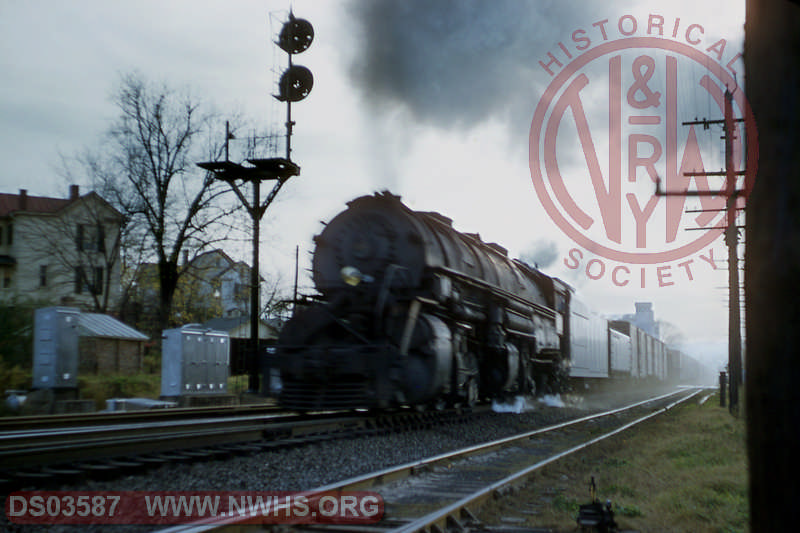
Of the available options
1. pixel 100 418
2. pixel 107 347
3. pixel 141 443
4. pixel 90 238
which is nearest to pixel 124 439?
pixel 141 443

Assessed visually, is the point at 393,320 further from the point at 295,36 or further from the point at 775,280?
the point at 295,36

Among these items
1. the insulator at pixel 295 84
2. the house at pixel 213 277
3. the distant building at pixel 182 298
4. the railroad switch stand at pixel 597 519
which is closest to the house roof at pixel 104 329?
the house at pixel 213 277

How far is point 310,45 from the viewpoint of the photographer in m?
21.2

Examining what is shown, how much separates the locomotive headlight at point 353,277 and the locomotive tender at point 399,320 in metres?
0.02

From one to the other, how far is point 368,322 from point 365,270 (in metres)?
0.91

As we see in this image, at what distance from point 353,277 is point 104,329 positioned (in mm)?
21530

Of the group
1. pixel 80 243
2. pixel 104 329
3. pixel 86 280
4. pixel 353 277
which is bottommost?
pixel 104 329

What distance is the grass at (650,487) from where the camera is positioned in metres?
5.41

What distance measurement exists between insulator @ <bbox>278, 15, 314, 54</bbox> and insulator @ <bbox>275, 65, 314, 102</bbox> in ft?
1.87

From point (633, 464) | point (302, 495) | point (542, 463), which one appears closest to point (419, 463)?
point (542, 463)

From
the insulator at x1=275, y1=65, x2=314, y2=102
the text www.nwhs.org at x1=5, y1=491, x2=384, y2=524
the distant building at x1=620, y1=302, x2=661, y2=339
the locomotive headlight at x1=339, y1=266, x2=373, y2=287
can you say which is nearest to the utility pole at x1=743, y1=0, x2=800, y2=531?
the text www.nwhs.org at x1=5, y1=491, x2=384, y2=524

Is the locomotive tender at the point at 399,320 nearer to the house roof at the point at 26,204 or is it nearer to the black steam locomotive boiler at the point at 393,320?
the black steam locomotive boiler at the point at 393,320

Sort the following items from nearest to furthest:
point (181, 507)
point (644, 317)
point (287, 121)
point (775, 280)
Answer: point (775, 280), point (181, 507), point (287, 121), point (644, 317)

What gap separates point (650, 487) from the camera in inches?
279
